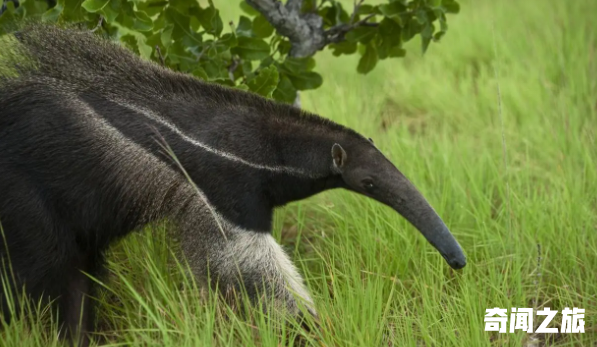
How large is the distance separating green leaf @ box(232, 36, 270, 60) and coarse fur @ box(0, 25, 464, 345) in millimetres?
763

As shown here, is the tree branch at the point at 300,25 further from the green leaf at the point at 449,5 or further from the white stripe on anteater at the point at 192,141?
the white stripe on anteater at the point at 192,141

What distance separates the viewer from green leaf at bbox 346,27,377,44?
5173 millimetres

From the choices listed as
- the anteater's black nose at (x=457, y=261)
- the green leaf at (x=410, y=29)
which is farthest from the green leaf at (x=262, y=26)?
the anteater's black nose at (x=457, y=261)

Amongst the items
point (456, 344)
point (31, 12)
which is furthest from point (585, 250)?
point (31, 12)

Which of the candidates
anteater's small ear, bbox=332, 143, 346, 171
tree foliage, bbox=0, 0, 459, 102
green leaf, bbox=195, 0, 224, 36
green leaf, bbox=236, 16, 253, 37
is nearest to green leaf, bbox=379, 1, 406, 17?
tree foliage, bbox=0, 0, 459, 102

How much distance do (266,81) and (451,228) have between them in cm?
152

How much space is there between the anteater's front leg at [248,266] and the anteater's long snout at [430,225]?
662mm

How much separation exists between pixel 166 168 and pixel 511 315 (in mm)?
1859

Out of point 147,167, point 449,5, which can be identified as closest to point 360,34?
point 449,5

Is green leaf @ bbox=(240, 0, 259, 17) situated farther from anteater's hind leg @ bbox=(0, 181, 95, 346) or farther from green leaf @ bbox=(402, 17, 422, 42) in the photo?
anteater's hind leg @ bbox=(0, 181, 95, 346)

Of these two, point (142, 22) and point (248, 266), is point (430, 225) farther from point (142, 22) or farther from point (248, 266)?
point (142, 22)

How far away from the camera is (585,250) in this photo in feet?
15.5

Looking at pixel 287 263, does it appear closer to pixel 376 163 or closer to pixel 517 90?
pixel 376 163

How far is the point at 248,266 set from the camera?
12.7 feet
